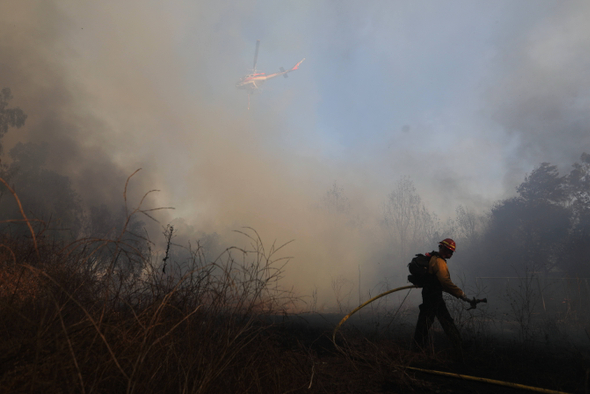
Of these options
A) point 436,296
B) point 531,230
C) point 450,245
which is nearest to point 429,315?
point 436,296

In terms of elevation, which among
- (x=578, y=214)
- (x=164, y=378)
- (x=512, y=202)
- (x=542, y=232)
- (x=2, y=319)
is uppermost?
(x=512, y=202)

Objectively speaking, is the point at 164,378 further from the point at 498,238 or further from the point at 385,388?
the point at 498,238

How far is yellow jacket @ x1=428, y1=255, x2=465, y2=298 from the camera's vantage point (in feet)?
18.7

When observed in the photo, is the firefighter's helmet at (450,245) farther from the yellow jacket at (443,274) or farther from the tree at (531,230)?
the tree at (531,230)

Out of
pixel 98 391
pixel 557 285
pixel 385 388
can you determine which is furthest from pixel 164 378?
pixel 557 285

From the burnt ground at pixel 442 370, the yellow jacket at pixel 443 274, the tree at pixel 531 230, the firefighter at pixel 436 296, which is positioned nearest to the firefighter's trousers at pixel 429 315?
the firefighter at pixel 436 296

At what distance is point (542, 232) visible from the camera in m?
29.3

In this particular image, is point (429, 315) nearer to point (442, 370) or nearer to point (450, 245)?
point (442, 370)

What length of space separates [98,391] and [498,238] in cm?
3966

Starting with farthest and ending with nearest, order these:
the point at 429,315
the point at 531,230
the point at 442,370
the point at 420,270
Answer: the point at 531,230 < the point at 420,270 < the point at 429,315 < the point at 442,370

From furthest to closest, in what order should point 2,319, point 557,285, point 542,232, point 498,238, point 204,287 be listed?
point 498,238 < point 542,232 < point 557,285 < point 204,287 < point 2,319

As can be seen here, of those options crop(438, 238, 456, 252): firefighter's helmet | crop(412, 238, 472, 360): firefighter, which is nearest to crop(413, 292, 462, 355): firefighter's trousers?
crop(412, 238, 472, 360): firefighter

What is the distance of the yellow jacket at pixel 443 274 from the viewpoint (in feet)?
18.7

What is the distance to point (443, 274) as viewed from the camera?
19.4 ft
